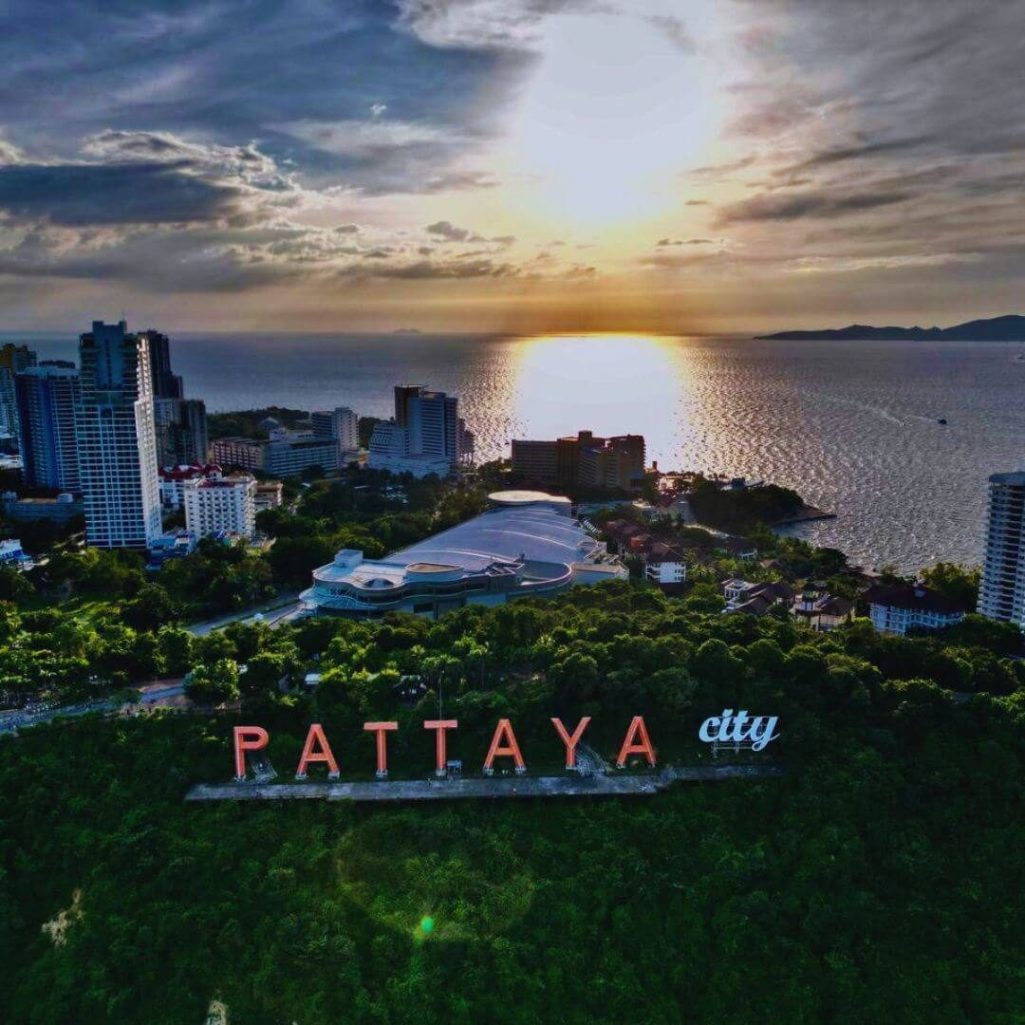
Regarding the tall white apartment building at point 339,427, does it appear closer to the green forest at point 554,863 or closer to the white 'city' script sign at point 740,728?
the green forest at point 554,863

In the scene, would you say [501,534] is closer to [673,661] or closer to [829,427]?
[673,661]

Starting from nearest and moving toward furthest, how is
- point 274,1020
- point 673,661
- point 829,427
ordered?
point 274,1020, point 673,661, point 829,427

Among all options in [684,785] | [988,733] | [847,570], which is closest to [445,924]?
[684,785]

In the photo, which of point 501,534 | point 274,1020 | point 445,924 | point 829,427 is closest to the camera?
point 274,1020

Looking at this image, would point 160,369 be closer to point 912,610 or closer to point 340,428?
point 340,428

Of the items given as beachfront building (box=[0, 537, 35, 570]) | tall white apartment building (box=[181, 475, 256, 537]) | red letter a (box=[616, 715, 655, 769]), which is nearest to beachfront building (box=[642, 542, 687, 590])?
red letter a (box=[616, 715, 655, 769])

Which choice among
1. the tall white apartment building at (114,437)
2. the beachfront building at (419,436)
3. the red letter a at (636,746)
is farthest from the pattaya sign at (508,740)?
the beachfront building at (419,436)

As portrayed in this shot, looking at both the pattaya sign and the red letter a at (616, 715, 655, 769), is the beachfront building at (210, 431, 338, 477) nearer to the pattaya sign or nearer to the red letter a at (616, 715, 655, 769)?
the pattaya sign
